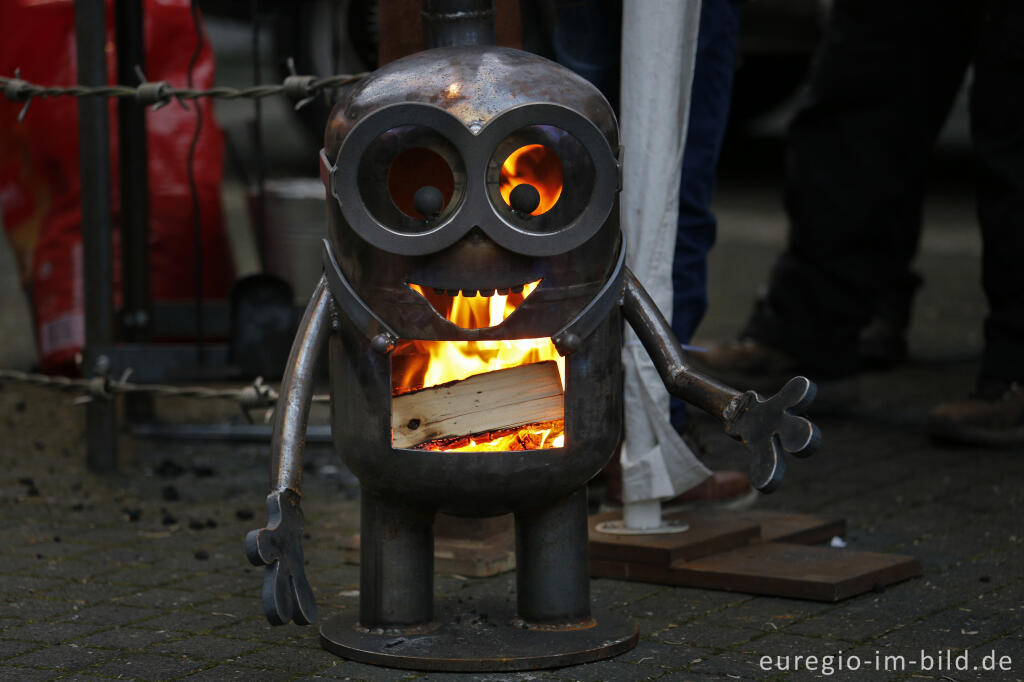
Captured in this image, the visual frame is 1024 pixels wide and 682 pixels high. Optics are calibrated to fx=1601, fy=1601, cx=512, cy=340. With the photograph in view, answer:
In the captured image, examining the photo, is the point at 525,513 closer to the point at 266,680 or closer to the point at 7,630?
the point at 266,680

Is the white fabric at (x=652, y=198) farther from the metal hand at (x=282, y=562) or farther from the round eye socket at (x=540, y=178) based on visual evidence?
the metal hand at (x=282, y=562)

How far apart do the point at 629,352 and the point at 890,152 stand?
216 cm

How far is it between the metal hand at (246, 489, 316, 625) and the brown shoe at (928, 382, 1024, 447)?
2532mm

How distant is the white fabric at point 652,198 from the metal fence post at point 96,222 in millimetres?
1609

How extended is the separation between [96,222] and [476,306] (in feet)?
6.17

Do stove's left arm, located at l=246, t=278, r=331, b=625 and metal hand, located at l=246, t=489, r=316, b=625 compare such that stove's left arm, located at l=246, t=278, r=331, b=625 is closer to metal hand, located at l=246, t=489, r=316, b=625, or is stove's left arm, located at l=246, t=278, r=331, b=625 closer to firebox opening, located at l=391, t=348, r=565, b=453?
metal hand, located at l=246, t=489, r=316, b=625

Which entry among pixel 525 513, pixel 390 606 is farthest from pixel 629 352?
pixel 390 606

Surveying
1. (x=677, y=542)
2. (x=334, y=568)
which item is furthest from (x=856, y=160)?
(x=334, y=568)

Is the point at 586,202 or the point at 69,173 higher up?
the point at 69,173

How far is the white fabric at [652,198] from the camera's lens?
10.6 ft

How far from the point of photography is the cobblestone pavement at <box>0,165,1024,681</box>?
277 cm

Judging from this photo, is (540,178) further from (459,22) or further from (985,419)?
(985,419)

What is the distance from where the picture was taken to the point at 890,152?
5109mm

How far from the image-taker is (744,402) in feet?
8.80
